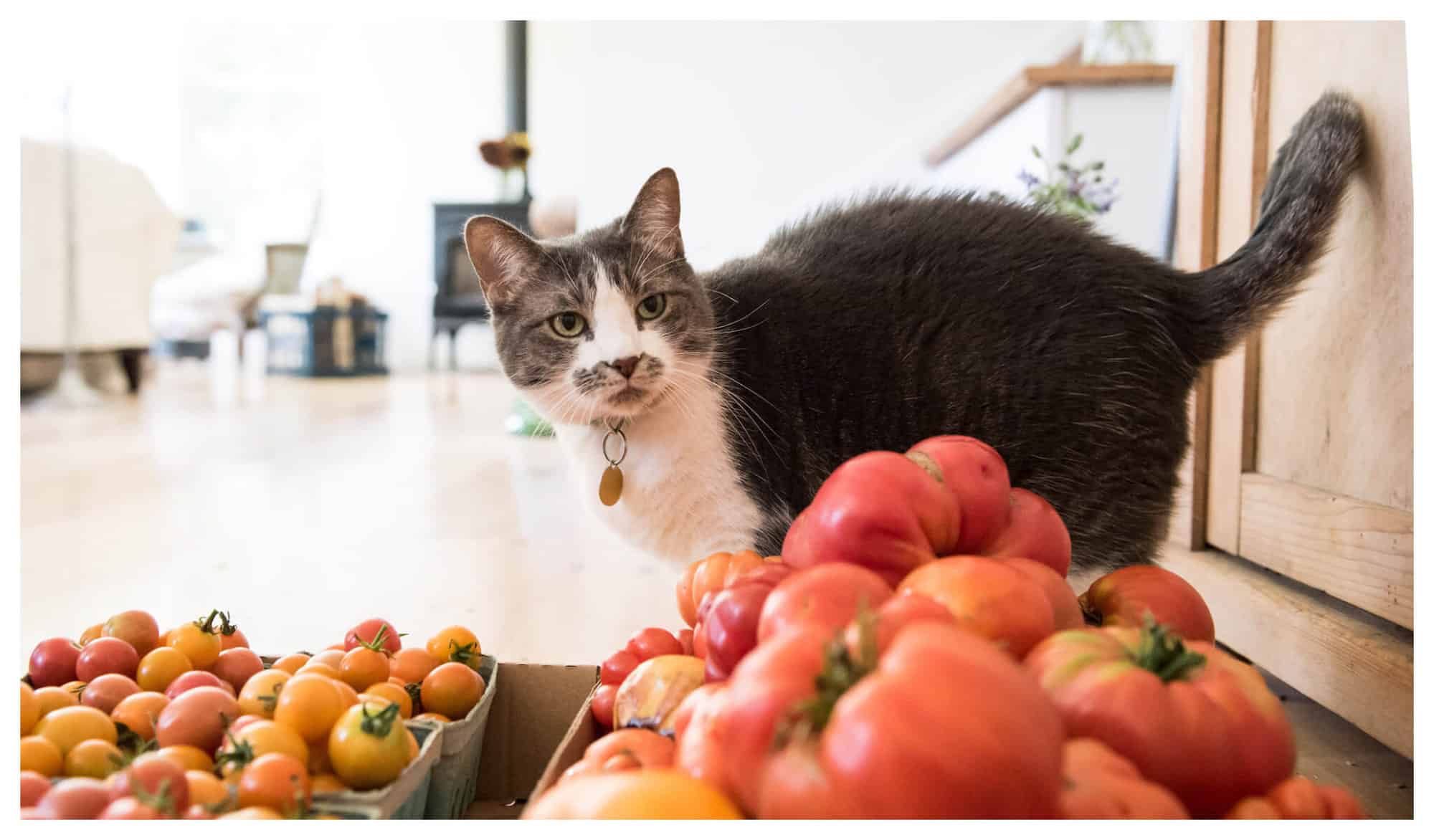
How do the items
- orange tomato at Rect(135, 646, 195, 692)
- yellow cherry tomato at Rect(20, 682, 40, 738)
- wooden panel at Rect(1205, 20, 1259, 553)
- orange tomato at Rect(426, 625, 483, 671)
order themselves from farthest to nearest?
wooden panel at Rect(1205, 20, 1259, 553), orange tomato at Rect(426, 625, 483, 671), orange tomato at Rect(135, 646, 195, 692), yellow cherry tomato at Rect(20, 682, 40, 738)

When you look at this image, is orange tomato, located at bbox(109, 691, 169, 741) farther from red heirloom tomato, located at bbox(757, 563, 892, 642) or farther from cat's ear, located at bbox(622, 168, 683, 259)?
cat's ear, located at bbox(622, 168, 683, 259)

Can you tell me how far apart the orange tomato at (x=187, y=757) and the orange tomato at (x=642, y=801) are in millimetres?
303

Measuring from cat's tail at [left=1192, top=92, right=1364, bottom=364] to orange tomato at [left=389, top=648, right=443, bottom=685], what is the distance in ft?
3.35

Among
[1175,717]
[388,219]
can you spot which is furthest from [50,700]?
[388,219]

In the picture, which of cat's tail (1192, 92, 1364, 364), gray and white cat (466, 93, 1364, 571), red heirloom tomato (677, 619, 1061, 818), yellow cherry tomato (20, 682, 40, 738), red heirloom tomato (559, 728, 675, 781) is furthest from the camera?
gray and white cat (466, 93, 1364, 571)

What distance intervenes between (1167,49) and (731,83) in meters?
3.80

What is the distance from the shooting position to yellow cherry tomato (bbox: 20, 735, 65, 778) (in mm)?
742

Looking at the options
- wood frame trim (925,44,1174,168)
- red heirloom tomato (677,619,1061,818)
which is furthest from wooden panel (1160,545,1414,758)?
wood frame trim (925,44,1174,168)

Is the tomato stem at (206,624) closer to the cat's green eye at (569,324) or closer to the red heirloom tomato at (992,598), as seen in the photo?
the cat's green eye at (569,324)

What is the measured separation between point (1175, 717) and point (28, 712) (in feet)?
2.86

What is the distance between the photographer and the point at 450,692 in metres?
0.97

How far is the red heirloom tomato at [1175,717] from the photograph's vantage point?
1.88 ft

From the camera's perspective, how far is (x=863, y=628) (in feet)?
1.65

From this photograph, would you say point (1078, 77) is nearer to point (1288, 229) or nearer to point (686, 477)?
point (1288, 229)
